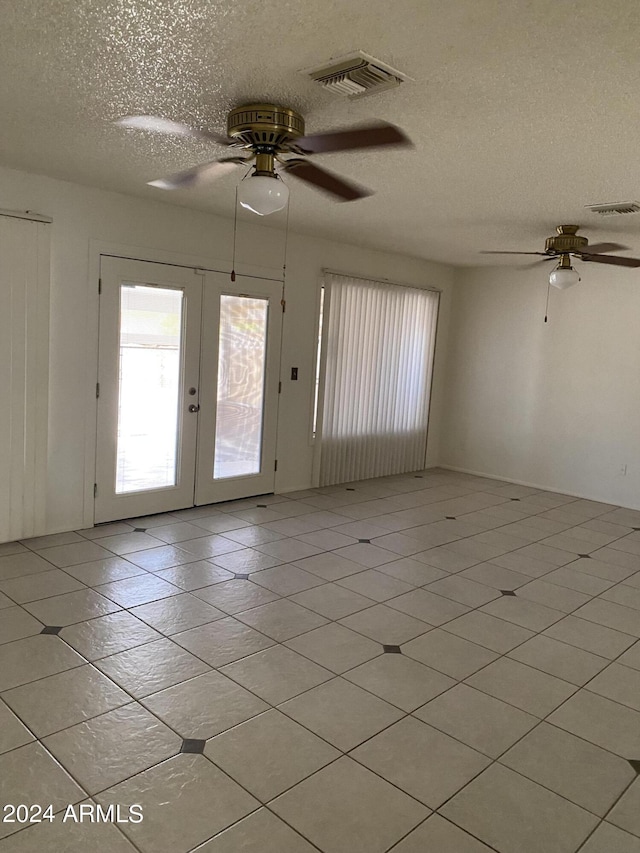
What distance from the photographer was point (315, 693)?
2889mm

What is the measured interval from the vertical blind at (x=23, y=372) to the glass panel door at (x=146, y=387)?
0.45 m

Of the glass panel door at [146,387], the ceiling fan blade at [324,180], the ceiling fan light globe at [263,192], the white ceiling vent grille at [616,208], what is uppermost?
the white ceiling vent grille at [616,208]

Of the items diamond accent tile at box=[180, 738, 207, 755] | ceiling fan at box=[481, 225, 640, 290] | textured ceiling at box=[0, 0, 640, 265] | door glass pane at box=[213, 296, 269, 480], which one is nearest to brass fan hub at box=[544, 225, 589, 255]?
ceiling fan at box=[481, 225, 640, 290]

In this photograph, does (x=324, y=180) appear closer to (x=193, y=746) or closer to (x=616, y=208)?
(x=616, y=208)

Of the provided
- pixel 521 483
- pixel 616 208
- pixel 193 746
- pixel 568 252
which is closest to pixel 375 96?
pixel 616 208

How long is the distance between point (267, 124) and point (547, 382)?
5543 millimetres

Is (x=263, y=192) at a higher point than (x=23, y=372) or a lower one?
higher

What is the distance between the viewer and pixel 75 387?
479 cm

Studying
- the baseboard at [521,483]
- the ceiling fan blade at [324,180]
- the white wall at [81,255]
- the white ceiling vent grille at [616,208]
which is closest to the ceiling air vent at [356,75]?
the ceiling fan blade at [324,180]

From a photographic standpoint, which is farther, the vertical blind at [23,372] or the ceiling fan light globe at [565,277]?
the ceiling fan light globe at [565,277]

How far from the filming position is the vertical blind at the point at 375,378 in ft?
22.1

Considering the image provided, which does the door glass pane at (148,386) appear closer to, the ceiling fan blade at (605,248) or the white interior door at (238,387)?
the white interior door at (238,387)

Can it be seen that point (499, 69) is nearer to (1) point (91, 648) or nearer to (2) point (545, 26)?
(2) point (545, 26)

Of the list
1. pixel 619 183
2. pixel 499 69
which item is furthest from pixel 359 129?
pixel 619 183
